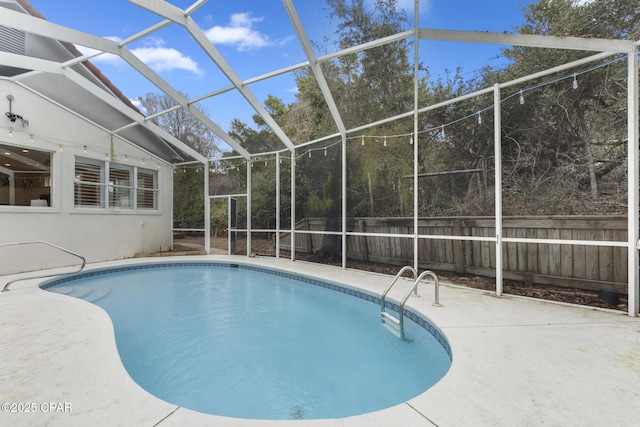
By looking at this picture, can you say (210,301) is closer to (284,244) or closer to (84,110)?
(284,244)

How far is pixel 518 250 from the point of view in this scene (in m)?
4.20

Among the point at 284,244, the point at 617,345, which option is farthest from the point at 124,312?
the point at 617,345

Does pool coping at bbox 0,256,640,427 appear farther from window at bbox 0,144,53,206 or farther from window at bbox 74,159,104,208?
window at bbox 74,159,104,208

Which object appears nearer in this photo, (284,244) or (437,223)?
(437,223)

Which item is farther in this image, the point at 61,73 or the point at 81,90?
the point at 81,90

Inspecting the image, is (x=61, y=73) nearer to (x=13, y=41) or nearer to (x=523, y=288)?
(x=13, y=41)

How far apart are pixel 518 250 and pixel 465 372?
2822mm

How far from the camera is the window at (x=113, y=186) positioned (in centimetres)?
751

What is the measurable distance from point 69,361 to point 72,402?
0.68m

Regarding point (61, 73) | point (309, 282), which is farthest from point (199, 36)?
point (309, 282)

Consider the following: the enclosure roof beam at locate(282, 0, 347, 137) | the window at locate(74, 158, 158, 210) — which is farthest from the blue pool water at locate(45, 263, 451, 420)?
the enclosure roof beam at locate(282, 0, 347, 137)

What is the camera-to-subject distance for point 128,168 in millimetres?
8758

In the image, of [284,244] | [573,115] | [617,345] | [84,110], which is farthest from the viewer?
[284,244]

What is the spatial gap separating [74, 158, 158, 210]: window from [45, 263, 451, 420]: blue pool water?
2.76m
